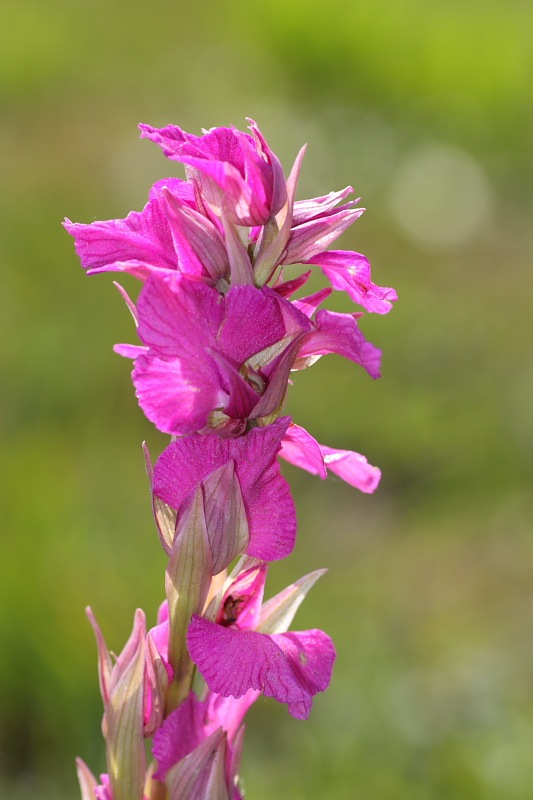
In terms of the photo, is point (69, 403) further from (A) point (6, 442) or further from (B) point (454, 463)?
(B) point (454, 463)

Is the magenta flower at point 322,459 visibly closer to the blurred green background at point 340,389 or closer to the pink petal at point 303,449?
the pink petal at point 303,449

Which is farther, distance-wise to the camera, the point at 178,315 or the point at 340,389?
the point at 340,389

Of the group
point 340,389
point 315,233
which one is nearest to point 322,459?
point 315,233

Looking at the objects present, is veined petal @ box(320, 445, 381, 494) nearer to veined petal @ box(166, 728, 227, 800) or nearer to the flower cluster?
the flower cluster

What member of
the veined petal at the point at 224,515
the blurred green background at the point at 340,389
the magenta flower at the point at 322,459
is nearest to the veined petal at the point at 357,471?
the magenta flower at the point at 322,459

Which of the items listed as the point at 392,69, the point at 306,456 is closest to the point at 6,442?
the point at 306,456

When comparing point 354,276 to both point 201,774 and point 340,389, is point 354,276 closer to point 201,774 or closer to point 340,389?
point 201,774

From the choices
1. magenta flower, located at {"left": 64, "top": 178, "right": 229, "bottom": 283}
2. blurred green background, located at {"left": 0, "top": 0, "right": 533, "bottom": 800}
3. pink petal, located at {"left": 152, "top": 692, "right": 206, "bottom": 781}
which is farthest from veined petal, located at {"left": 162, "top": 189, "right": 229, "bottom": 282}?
blurred green background, located at {"left": 0, "top": 0, "right": 533, "bottom": 800}
